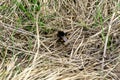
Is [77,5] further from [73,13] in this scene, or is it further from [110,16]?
[110,16]

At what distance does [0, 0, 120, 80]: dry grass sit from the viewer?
176 cm

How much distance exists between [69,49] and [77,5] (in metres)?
0.39

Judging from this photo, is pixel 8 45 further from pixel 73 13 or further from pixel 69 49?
pixel 73 13

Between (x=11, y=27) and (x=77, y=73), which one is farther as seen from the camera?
(x=11, y=27)

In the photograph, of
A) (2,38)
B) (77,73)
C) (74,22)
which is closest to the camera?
(77,73)

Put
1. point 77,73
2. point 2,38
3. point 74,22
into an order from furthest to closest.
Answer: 1. point 74,22
2. point 2,38
3. point 77,73

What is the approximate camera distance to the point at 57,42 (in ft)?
6.42

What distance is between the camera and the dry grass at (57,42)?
69.4 inches

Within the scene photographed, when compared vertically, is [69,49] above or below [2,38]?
below

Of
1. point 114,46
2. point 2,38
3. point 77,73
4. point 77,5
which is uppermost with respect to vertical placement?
point 77,5

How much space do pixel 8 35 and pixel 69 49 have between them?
41 cm

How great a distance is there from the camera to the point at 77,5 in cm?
214

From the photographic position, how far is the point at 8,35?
193 centimetres

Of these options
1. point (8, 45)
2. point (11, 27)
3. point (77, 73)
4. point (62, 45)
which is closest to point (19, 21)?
point (11, 27)
